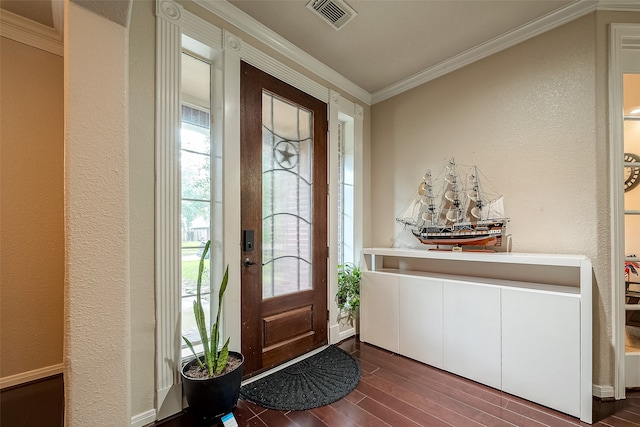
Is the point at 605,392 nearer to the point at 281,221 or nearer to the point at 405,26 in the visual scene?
the point at 281,221

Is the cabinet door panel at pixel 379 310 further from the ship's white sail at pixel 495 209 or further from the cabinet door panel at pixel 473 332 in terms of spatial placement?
the ship's white sail at pixel 495 209

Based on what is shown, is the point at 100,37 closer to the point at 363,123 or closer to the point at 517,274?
the point at 363,123

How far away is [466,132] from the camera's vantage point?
2434 mm

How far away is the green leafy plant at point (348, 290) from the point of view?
2762 mm

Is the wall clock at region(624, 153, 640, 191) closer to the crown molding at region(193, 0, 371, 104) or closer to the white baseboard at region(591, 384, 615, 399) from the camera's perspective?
the white baseboard at region(591, 384, 615, 399)

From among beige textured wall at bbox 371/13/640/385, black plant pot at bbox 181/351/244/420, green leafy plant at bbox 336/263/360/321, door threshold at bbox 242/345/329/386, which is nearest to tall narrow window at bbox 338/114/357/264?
green leafy plant at bbox 336/263/360/321

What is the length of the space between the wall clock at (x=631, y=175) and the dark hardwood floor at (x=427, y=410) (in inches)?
55.3

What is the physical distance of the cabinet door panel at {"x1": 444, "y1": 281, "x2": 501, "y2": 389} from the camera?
192cm

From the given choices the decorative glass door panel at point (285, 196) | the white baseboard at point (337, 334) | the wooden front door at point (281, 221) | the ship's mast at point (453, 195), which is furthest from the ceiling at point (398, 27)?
the white baseboard at point (337, 334)

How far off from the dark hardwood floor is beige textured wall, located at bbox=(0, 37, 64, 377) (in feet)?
4.25

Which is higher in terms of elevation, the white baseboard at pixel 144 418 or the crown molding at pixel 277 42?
the crown molding at pixel 277 42

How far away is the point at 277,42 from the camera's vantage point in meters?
2.20

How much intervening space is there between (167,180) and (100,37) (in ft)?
2.64

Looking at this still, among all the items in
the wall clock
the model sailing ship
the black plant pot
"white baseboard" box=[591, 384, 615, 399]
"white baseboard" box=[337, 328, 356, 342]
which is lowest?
"white baseboard" box=[337, 328, 356, 342]
